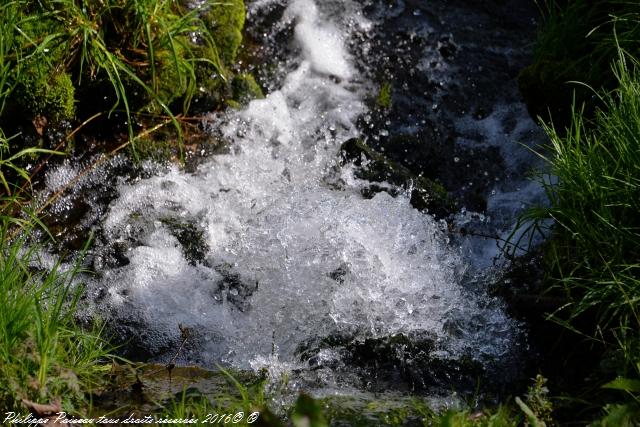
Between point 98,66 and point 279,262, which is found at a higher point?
point 98,66

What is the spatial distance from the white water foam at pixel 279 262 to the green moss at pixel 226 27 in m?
0.47

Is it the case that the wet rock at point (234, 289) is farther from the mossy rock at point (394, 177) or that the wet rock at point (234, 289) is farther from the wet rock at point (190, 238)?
the mossy rock at point (394, 177)

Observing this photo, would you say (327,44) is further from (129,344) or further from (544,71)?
(129,344)

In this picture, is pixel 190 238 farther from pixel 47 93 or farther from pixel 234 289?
pixel 47 93

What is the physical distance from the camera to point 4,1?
136 inches

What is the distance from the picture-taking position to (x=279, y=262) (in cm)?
364

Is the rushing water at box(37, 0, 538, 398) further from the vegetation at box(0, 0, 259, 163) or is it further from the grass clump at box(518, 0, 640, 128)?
the grass clump at box(518, 0, 640, 128)

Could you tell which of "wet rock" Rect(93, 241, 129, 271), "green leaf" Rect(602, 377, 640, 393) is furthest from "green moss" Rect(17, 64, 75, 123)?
"green leaf" Rect(602, 377, 640, 393)

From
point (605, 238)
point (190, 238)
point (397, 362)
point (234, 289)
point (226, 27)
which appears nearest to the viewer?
point (605, 238)

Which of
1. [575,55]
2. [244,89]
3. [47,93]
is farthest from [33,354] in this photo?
[575,55]

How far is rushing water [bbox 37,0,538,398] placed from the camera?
325cm

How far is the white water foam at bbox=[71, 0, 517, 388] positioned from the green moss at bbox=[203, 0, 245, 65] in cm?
47

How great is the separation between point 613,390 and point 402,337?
0.96 metres

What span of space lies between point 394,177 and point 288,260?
93 centimetres
